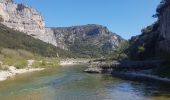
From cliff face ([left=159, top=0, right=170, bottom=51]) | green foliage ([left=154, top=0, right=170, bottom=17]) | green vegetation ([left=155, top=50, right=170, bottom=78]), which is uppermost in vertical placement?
green foliage ([left=154, top=0, right=170, bottom=17])

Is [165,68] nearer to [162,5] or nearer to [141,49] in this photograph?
[141,49]

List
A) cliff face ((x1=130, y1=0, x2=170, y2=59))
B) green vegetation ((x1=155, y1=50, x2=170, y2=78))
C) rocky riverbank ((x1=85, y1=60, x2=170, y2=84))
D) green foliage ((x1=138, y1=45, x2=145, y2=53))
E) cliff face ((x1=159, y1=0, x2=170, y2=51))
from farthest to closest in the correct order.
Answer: green foliage ((x1=138, y1=45, x2=145, y2=53)) < cliff face ((x1=130, y1=0, x2=170, y2=59)) < cliff face ((x1=159, y1=0, x2=170, y2=51)) < rocky riverbank ((x1=85, y1=60, x2=170, y2=84)) < green vegetation ((x1=155, y1=50, x2=170, y2=78))

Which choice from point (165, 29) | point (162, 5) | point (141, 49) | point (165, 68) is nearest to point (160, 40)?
point (165, 29)

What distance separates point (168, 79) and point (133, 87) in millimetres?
10197

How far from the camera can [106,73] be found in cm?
11969

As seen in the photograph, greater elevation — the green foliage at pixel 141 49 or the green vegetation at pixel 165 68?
the green foliage at pixel 141 49

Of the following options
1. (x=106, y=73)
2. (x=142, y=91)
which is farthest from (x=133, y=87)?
(x=106, y=73)

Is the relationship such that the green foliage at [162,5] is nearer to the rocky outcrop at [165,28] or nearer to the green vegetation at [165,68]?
the rocky outcrop at [165,28]

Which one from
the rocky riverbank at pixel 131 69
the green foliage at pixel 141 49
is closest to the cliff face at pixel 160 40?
the green foliage at pixel 141 49

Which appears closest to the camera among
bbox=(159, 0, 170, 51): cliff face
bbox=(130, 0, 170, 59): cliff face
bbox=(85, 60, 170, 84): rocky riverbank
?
bbox=(85, 60, 170, 84): rocky riverbank

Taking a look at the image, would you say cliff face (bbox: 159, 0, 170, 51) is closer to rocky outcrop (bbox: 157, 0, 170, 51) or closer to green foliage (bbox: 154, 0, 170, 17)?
rocky outcrop (bbox: 157, 0, 170, 51)

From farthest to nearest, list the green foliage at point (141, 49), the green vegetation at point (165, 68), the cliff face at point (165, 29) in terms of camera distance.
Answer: the green foliage at point (141, 49)
the cliff face at point (165, 29)
the green vegetation at point (165, 68)

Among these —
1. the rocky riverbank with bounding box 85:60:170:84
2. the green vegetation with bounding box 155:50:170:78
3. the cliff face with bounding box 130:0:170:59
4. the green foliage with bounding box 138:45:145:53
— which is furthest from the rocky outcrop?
the green vegetation with bounding box 155:50:170:78

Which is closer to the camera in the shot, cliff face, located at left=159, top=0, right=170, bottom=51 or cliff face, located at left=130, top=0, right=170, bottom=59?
cliff face, located at left=159, top=0, right=170, bottom=51
